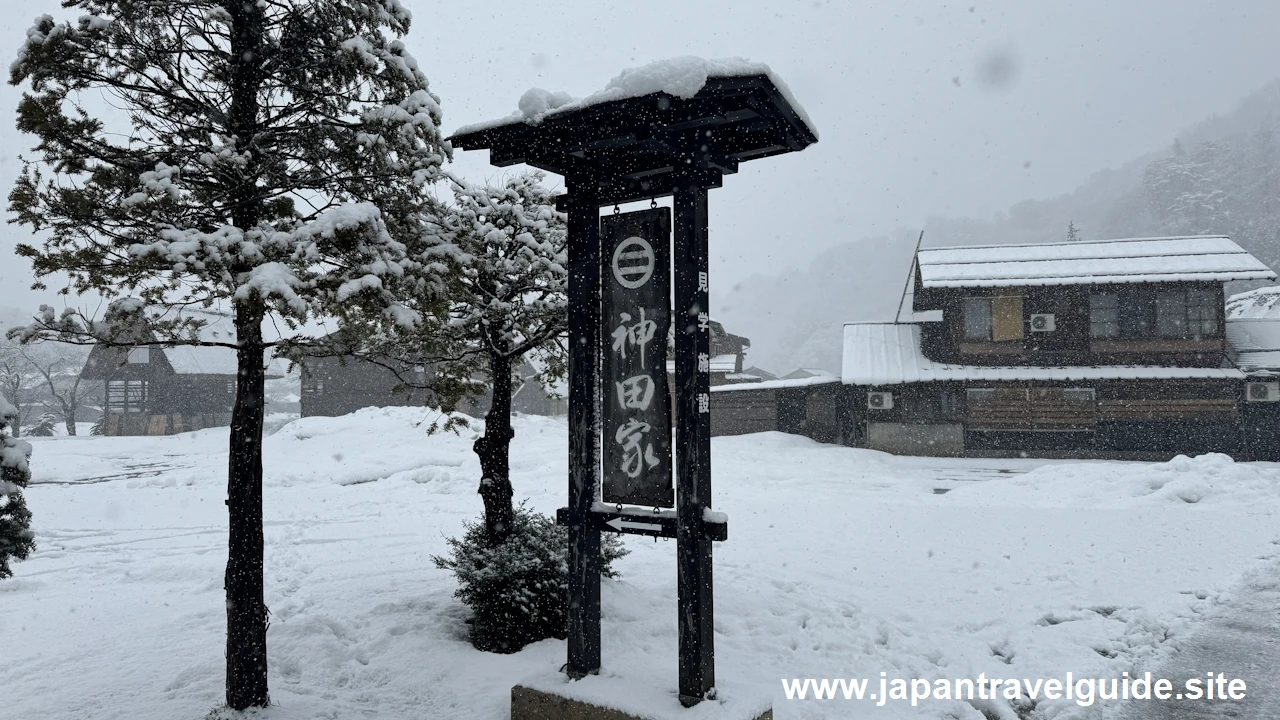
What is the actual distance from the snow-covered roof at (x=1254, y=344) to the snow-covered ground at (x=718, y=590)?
34.2 feet

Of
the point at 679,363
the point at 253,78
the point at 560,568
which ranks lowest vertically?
the point at 560,568

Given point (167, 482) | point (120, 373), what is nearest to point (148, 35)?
point (167, 482)

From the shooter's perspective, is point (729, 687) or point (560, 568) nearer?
point (729, 687)

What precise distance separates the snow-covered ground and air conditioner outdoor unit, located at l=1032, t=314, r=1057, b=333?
9436 millimetres

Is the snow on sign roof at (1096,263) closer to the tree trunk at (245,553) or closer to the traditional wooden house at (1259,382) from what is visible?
the traditional wooden house at (1259,382)

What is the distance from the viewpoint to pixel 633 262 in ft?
16.2

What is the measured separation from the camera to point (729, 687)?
4781mm

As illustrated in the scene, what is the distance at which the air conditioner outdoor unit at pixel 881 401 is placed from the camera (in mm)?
25766

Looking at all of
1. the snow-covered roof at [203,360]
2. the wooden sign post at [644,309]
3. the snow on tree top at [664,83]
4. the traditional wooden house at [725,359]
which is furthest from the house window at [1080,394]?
the snow-covered roof at [203,360]

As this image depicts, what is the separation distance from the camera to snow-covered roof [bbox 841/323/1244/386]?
2375 cm

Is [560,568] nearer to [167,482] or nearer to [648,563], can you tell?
[648,563]

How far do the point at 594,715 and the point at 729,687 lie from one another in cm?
94

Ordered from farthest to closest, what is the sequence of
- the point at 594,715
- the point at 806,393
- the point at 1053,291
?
the point at 806,393
the point at 1053,291
the point at 594,715

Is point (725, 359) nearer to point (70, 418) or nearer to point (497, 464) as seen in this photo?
point (497, 464)
